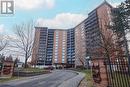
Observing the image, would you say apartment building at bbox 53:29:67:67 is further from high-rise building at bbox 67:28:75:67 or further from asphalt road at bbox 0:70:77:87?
asphalt road at bbox 0:70:77:87

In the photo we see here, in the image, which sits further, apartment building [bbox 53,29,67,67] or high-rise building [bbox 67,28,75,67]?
apartment building [bbox 53,29,67,67]

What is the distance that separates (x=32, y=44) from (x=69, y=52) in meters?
93.7

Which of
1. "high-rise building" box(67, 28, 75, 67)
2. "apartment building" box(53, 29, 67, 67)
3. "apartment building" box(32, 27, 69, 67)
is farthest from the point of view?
"apartment building" box(53, 29, 67, 67)

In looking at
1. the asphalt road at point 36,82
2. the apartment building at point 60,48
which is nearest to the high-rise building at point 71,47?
the apartment building at point 60,48

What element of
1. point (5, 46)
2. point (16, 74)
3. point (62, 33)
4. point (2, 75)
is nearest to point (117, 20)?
point (16, 74)

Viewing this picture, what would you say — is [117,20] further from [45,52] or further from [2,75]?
[45,52]

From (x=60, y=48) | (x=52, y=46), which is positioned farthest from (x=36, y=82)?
(x=52, y=46)

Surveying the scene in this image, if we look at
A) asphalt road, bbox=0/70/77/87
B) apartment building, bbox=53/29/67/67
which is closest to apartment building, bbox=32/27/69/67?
apartment building, bbox=53/29/67/67

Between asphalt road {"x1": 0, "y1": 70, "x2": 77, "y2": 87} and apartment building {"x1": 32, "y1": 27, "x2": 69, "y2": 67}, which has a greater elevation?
apartment building {"x1": 32, "y1": 27, "x2": 69, "y2": 67}

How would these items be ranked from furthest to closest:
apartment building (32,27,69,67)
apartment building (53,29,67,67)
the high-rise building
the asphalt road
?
apartment building (53,29,67,67)
apartment building (32,27,69,67)
the high-rise building
the asphalt road

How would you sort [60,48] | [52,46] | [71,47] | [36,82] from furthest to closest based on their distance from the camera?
1. [52,46]
2. [60,48]
3. [71,47]
4. [36,82]

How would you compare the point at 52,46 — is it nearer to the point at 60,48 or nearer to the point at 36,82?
the point at 60,48

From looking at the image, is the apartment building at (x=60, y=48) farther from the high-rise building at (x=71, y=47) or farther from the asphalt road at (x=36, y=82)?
the asphalt road at (x=36, y=82)

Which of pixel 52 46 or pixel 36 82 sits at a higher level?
pixel 52 46
